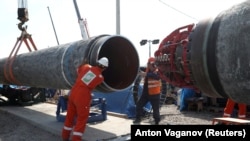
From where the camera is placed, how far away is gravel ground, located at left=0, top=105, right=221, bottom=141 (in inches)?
236

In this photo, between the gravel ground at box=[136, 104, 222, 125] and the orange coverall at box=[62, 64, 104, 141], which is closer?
the orange coverall at box=[62, 64, 104, 141]

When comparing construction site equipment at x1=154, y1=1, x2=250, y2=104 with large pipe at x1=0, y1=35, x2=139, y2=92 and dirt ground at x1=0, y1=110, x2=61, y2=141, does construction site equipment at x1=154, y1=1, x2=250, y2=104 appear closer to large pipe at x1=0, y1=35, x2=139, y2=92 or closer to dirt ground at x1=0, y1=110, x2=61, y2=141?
large pipe at x1=0, y1=35, x2=139, y2=92

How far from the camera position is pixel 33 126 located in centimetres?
687

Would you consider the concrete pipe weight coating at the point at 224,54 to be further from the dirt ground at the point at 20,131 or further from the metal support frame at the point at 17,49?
the metal support frame at the point at 17,49

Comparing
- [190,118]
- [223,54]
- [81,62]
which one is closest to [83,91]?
[81,62]

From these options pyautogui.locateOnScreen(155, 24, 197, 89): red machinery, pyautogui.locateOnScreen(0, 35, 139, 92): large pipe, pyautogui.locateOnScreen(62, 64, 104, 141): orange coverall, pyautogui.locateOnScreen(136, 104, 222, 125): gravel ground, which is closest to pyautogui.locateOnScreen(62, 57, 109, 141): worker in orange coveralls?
pyautogui.locateOnScreen(62, 64, 104, 141): orange coverall

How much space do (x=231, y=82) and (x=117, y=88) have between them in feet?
10.3

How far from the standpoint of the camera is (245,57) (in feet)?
6.84

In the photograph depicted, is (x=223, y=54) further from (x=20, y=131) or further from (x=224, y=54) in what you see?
(x=20, y=131)

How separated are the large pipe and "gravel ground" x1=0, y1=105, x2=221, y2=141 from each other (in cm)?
97

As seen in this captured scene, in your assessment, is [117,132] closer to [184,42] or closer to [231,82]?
[184,42]

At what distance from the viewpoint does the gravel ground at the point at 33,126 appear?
5984mm

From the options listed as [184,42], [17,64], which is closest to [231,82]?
[184,42]

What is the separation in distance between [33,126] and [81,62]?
8.95 feet
